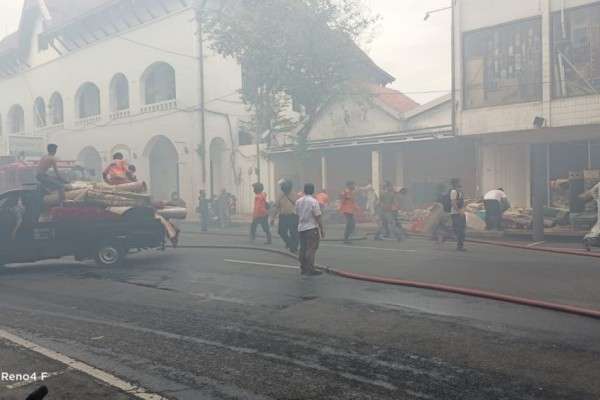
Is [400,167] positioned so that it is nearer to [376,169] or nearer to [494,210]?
[376,169]

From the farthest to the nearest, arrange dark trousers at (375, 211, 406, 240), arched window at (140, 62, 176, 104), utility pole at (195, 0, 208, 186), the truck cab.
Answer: arched window at (140, 62, 176, 104), utility pole at (195, 0, 208, 186), dark trousers at (375, 211, 406, 240), the truck cab

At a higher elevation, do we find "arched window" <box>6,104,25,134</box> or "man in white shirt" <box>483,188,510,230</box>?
"arched window" <box>6,104,25,134</box>

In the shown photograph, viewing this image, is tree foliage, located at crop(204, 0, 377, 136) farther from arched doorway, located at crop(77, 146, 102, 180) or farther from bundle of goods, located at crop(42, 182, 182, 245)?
arched doorway, located at crop(77, 146, 102, 180)

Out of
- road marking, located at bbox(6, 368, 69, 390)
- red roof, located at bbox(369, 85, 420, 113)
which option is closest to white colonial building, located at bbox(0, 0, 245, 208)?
red roof, located at bbox(369, 85, 420, 113)

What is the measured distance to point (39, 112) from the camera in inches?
1458

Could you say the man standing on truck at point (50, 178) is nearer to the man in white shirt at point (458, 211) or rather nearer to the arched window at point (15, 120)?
the man in white shirt at point (458, 211)

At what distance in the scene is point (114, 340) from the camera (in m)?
5.48

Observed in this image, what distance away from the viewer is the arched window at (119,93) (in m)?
30.6

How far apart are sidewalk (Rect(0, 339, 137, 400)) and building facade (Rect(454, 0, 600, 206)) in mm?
16492

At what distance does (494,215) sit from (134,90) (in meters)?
20.4

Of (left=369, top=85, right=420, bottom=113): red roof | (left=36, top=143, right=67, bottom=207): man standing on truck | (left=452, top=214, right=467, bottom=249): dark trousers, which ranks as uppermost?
(left=369, top=85, right=420, bottom=113): red roof

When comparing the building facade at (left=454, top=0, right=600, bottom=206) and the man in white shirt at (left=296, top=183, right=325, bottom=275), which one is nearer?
the man in white shirt at (left=296, top=183, right=325, bottom=275)

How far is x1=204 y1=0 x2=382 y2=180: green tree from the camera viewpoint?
68.9 ft

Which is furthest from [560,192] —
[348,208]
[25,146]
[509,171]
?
[25,146]
